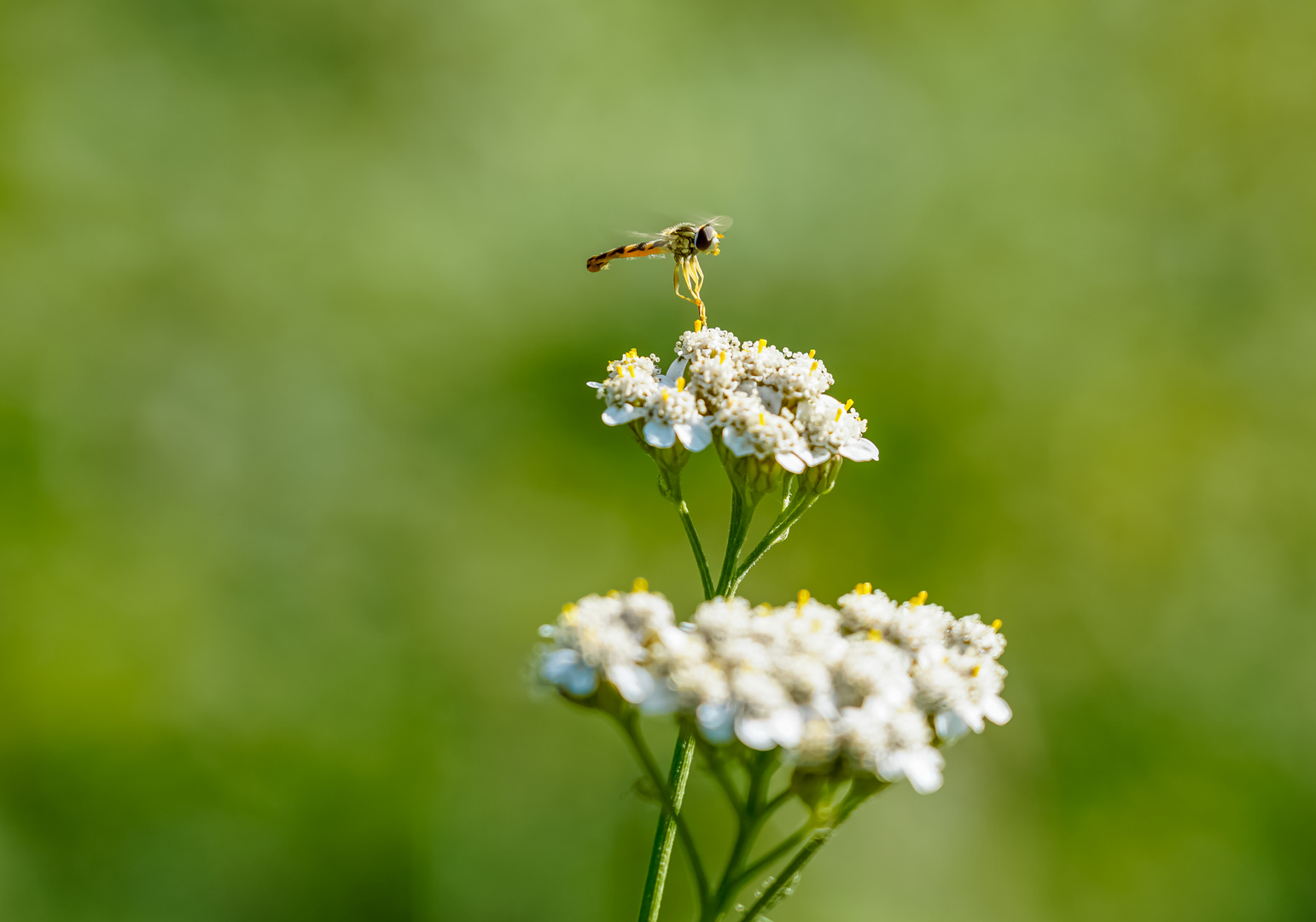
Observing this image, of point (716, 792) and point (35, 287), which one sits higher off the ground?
point (35, 287)

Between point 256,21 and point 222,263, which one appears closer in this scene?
point 222,263

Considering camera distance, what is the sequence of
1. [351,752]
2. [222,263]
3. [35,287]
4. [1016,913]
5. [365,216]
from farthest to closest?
[365,216] < [222,263] < [35,287] < [1016,913] < [351,752]

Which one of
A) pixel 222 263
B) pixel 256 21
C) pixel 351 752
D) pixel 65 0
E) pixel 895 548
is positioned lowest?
pixel 351 752

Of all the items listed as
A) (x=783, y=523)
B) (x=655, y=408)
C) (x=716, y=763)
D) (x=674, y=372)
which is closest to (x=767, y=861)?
(x=716, y=763)

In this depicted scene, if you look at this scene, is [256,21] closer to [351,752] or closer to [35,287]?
[35,287]

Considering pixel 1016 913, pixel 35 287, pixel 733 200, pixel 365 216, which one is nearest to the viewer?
pixel 1016 913

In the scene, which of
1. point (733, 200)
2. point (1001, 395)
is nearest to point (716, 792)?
point (1001, 395)

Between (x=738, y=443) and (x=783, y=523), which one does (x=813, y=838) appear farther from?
(x=738, y=443)
